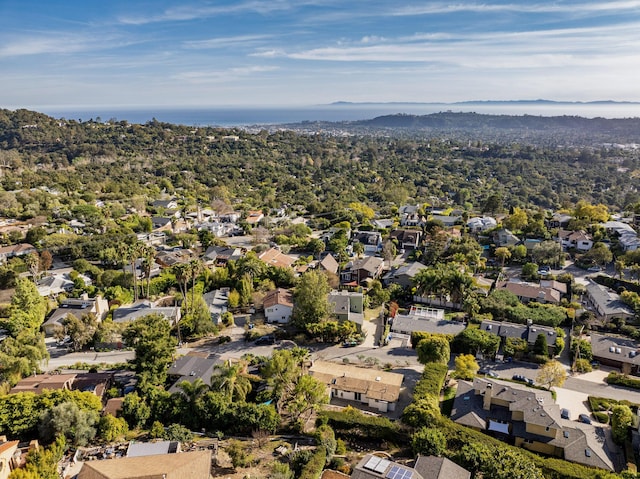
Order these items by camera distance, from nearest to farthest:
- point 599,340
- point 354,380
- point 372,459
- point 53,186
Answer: point 372,459 → point 354,380 → point 599,340 → point 53,186

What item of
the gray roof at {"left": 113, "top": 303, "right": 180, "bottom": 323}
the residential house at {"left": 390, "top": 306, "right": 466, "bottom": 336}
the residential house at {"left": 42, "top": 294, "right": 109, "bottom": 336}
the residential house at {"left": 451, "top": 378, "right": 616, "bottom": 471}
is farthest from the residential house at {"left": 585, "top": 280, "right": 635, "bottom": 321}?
the residential house at {"left": 42, "top": 294, "right": 109, "bottom": 336}

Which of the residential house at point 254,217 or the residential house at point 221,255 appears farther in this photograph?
the residential house at point 254,217

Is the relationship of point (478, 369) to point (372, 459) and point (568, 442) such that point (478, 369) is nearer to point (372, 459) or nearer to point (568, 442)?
point (568, 442)

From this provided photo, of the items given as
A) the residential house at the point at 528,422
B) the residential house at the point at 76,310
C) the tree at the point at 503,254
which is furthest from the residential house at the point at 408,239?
the residential house at the point at 76,310

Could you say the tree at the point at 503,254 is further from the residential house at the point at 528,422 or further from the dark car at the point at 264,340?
the dark car at the point at 264,340

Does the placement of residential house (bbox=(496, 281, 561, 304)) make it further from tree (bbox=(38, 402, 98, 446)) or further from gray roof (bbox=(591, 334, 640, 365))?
tree (bbox=(38, 402, 98, 446))

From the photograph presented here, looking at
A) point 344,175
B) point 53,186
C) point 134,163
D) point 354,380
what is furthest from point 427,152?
point 354,380
